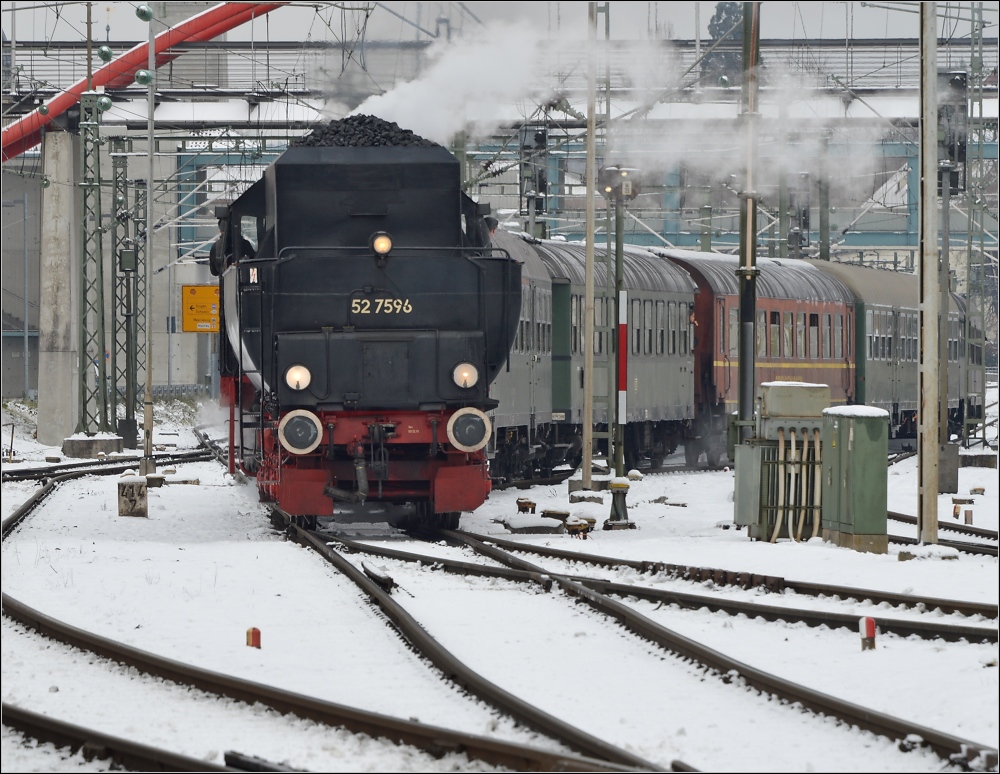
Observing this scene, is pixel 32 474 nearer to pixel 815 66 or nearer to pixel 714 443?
pixel 714 443

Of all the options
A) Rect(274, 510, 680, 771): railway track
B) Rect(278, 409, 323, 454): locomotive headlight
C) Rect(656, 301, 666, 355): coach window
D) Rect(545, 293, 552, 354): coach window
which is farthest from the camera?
Rect(656, 301, 666, 355): coach window

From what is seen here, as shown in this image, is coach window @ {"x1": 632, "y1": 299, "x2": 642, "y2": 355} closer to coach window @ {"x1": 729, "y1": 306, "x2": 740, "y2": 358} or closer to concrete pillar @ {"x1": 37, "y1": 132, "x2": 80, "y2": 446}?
coach window @ {"x1": 729, "y1": 306, "x2": 740, "y2": 358}

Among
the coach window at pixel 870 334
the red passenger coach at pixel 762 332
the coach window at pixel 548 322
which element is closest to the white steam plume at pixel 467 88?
the coach window at pixel 548 322

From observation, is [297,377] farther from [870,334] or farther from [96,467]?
[870,334]

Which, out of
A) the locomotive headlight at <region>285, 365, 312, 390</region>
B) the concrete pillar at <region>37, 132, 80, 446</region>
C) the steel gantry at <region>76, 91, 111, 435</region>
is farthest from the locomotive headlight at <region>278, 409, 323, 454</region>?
the concrete pillar at <region>37, 132, 80, 446</region>

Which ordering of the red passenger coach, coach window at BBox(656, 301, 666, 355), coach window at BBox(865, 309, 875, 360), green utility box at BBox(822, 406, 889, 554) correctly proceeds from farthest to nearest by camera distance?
coach window at BBox(865, 309, 875, 360)
the red passenger coach
coach window at BBox(656, 301, 666, 355)
green utility box at BBox(822, 406, 889, 554)

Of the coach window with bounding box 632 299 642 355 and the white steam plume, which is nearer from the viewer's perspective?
the white steam plume

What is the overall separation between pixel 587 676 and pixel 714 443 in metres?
21.4

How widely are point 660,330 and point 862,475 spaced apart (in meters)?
12.5

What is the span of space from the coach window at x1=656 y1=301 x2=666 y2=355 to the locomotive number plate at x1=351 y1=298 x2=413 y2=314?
38.0 feet

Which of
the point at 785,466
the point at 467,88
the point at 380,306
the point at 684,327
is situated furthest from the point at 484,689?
the point at 684,327

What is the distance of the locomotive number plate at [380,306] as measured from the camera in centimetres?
1625

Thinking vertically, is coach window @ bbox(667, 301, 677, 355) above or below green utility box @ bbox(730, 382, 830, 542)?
above

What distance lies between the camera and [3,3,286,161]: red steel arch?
3994cm
